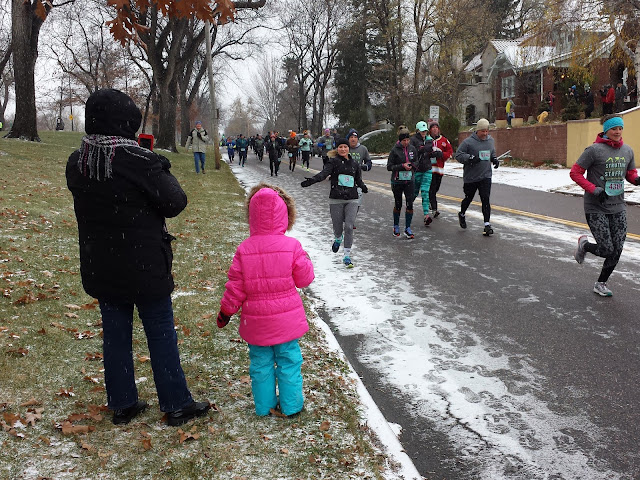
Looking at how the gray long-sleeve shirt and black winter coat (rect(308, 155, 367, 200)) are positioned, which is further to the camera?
the gray long-sleeve shirt

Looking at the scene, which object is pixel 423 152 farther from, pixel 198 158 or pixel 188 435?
pixel 198 158

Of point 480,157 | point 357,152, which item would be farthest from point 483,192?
point 357,152

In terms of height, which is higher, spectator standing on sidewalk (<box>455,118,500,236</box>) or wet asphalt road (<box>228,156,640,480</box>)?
spectator standing on sidewalk (<box>455,118,500,236</box>)

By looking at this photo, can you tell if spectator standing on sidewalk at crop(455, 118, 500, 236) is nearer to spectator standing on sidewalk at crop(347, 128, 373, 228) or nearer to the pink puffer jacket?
spectator standing on sidewalk at crop(347, 128, 373, 228)

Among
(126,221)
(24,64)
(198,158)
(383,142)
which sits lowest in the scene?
(126,221)

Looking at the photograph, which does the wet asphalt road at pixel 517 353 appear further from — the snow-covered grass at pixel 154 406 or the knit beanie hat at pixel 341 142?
the knit beanie hat at pixel 341 142

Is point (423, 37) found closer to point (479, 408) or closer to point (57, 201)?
point (57, 201)

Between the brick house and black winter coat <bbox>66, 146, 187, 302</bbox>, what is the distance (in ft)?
84.6

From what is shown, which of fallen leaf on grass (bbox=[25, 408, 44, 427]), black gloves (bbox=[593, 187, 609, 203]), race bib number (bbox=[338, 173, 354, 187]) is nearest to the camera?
fallen leaf on grass (bbox=[25, 408, 44, 427])

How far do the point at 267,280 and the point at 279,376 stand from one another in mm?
625

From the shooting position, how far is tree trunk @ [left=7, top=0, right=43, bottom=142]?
68.8 feet

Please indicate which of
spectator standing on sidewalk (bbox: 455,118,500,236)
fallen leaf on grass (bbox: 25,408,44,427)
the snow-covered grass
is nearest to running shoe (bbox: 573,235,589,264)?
the snow-covered grass

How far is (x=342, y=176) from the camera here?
8.59 metres

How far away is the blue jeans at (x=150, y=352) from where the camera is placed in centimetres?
349
